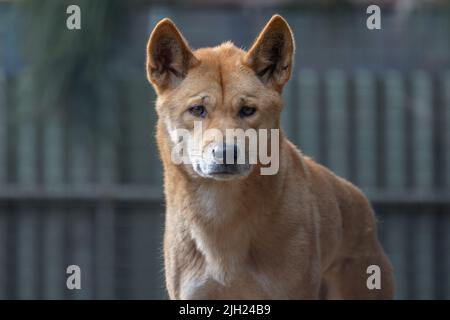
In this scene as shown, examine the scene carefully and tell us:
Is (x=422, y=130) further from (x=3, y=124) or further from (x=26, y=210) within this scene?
(x=3, y=124)

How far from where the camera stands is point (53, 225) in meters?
8.93

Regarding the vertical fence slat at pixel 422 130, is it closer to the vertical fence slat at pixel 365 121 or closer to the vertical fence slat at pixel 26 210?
the vertical fence slat at pixel 365 121

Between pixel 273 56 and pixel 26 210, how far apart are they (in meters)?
4.68

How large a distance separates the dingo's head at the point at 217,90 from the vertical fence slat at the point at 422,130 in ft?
14.1

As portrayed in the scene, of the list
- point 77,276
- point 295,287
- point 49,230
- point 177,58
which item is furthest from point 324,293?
point 49,230

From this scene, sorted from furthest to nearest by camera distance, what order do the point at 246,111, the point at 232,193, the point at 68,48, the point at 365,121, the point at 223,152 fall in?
the point at 68,48, the point at 365,121, the point at 232,193, the point at 246,111, the point at 223,152

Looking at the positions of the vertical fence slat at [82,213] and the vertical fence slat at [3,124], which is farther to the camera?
the vertical fence slat at [3,124]

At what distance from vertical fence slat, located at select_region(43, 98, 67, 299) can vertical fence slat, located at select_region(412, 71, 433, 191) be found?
10.4 feet

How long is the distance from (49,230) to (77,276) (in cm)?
86

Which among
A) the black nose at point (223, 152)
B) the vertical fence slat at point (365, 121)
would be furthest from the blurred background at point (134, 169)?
the black nose at point (223, 152)

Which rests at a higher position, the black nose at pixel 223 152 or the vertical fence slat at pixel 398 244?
the black nose at pixel 223 152

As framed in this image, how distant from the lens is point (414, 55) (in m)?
9.98

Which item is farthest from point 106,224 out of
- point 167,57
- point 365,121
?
point 167,57

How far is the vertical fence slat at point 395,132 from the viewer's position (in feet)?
28.9
